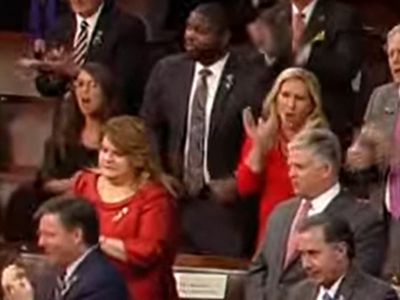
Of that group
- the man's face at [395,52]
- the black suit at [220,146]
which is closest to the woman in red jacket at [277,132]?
the man's face at [395,52]

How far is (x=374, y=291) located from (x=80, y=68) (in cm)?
292

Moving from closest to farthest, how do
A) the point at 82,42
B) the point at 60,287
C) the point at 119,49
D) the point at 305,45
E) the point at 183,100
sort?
the point at 60,287
the point at 305,45
the point at 183,100
the point at 119,49
the point at 82,42

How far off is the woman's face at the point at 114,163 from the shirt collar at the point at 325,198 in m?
0.77

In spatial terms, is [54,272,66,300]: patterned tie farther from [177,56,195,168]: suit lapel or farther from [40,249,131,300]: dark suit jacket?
[177,56,195,168]: suit lapel

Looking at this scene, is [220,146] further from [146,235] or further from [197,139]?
[146,235]

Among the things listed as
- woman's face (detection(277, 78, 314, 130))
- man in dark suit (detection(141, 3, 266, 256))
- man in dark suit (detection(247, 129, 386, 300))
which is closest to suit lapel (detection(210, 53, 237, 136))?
man in dark suit (detection(141, 3, 266, 256))

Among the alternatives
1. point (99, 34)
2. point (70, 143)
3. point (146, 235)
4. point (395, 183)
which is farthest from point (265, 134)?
point (99, 34)

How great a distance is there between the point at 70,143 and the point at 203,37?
2.47 feet

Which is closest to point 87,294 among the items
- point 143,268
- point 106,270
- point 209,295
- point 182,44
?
point 106,270

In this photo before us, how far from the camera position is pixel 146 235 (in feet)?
28.3

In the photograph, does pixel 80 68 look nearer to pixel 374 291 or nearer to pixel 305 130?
pixel 305 130

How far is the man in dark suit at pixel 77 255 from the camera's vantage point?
25.5ft

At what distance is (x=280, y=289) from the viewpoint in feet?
28.0

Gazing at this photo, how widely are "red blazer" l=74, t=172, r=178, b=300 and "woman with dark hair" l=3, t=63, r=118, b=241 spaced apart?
96 cm
